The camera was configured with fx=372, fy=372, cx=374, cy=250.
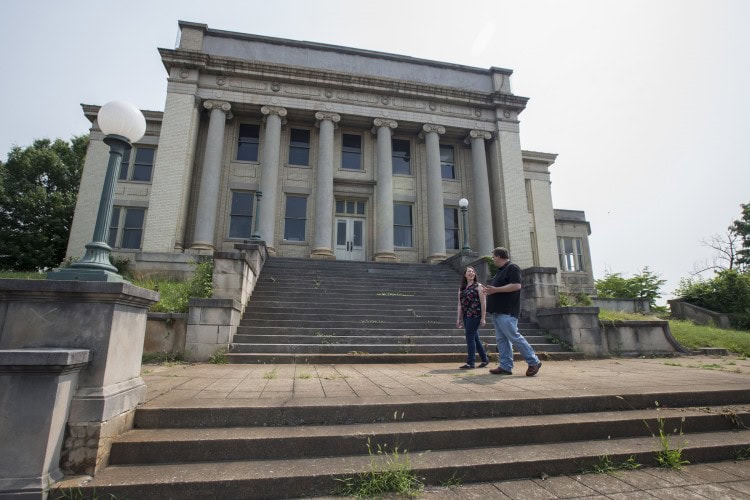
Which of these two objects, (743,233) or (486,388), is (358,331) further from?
(743,233)

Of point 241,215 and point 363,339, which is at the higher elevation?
point 241,215

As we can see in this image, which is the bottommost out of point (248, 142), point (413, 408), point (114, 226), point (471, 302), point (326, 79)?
point (413, 408)

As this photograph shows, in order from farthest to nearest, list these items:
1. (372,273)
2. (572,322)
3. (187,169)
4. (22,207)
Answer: (22,207)
(187,169)
(372,273)
(572,322)

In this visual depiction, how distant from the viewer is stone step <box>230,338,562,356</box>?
7.45 metres

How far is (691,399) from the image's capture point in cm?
412

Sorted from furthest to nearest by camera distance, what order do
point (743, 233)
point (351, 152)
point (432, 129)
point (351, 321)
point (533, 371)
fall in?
1. point (743, 233)
2. point (351, 152)
3. point (432, 129)
4. point (351, 321)
5. point (533, 371)

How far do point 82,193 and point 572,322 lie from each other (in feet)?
73.3

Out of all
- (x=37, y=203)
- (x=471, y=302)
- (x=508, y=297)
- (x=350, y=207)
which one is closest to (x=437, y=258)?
(x=350, y=207)

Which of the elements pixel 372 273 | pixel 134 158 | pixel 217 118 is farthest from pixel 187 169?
pixel 372 273

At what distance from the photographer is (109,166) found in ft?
11.9

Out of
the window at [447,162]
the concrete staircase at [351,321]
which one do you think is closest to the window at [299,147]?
the window at [447,162]

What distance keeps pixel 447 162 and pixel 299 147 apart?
836 centimetres

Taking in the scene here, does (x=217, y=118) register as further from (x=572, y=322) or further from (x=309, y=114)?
(x=572, y=322)

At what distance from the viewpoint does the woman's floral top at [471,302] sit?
6.20m
